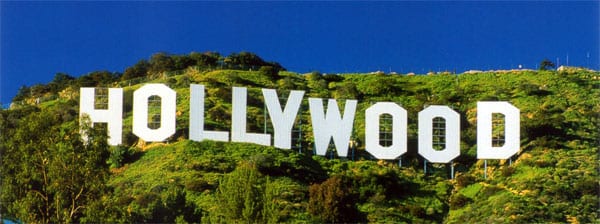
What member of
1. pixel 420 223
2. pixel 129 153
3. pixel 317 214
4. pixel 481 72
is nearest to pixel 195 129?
pixel 129 153

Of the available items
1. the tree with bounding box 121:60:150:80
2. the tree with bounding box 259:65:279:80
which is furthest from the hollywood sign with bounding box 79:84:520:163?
the tree with bounding box 121:60:150:80

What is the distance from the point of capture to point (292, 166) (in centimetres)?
5347

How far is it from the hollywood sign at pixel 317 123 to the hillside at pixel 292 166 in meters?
0.91

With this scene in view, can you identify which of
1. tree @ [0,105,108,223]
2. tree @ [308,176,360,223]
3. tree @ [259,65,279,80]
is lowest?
tree @ [308,176,360,223]

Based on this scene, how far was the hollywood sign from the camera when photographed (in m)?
53.2

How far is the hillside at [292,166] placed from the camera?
40.2 metres

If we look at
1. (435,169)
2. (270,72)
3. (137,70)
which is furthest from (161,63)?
(435,169)

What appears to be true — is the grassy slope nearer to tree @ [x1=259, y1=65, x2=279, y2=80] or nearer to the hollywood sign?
the hollywood sign

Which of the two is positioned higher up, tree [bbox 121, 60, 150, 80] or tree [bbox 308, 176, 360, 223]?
tree [bbox 121, 60, 150, 80]

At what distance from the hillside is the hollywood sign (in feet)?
2.97

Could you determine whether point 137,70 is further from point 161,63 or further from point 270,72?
point 270,72

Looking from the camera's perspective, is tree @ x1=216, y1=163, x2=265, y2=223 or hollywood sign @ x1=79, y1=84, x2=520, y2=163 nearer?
tree @ x1=216, y1=163, x2=265, y2=223

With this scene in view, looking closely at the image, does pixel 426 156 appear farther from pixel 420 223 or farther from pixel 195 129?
pixel 195 129

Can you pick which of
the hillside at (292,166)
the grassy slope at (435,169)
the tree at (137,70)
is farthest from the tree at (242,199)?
the tree at (137,70)
